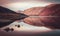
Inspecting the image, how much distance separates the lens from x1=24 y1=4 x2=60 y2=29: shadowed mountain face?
1.46 metres

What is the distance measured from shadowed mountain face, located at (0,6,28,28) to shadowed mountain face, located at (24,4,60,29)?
0.08 meters

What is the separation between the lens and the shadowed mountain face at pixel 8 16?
1465mm

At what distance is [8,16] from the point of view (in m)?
1.48

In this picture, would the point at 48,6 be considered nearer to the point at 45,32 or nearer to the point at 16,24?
the point at 45,32

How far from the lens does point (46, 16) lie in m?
1.48

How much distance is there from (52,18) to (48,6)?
132mm

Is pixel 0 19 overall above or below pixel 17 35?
above

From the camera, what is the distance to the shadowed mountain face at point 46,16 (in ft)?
4.78

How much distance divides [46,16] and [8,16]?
40 centimetres

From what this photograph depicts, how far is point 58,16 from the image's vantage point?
1484mm

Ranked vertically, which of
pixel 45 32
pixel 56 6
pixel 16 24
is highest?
pixel 56 6

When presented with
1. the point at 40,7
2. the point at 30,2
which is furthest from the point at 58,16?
the point at 30,2

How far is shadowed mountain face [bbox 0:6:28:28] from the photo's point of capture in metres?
1.46

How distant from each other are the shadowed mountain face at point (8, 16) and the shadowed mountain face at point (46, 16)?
0.08 meters
